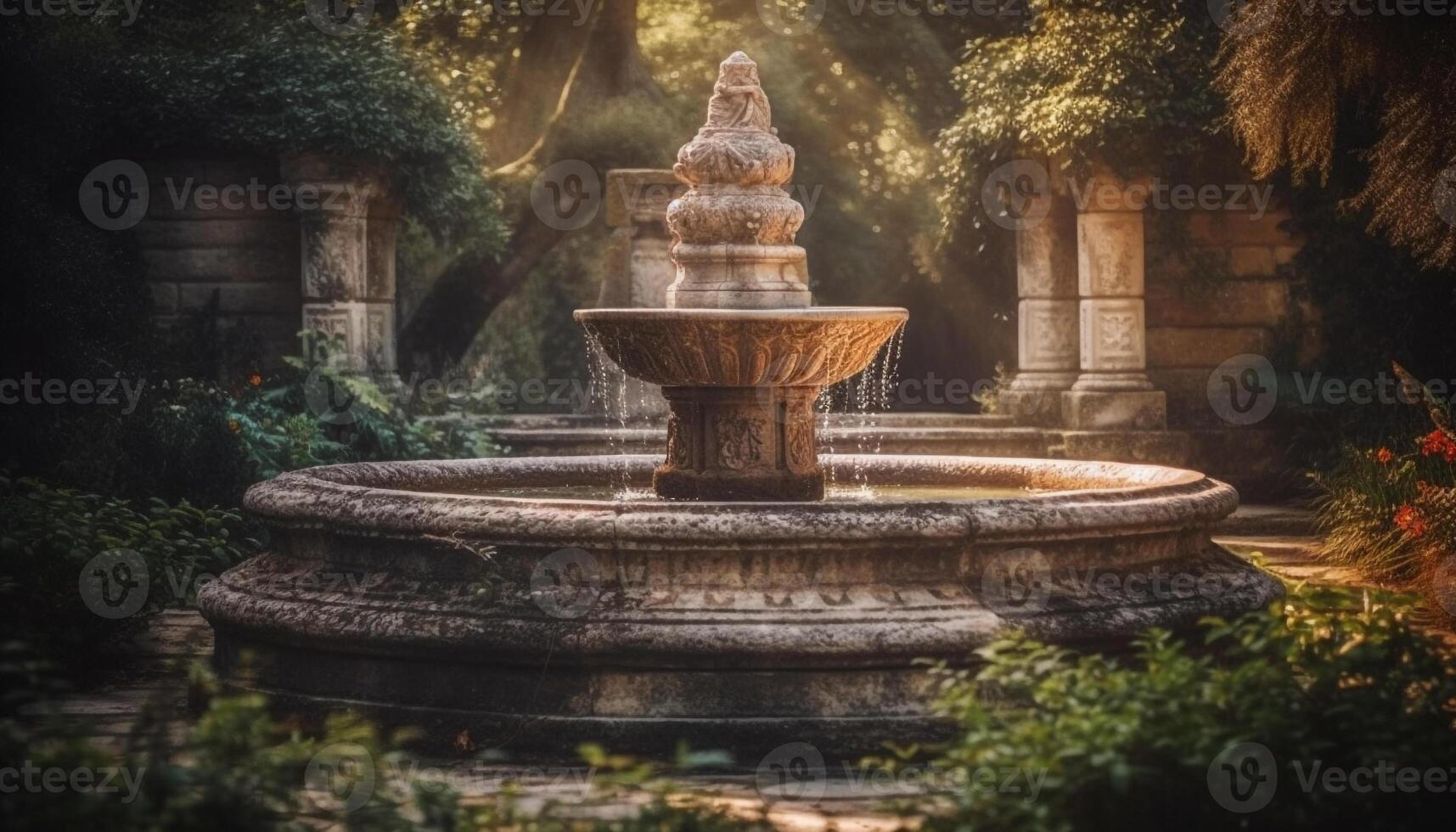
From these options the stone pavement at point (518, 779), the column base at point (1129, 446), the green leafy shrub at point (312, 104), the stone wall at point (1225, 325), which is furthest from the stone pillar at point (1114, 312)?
the green leafy shrub at point (312, 104)

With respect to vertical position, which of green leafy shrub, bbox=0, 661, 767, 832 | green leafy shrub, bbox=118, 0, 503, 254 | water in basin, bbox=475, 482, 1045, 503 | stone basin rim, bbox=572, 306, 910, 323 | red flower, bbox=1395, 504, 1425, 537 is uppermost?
green leafy shrub, bbox=118, 0, 503, 254

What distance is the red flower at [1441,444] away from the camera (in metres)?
10.4

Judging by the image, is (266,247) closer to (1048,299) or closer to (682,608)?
(1048,299)

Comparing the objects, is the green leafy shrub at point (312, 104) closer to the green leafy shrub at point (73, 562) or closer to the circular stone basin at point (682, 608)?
the green leafy shrub at point (73, 562)

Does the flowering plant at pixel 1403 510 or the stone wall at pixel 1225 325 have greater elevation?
the stone wall at pixel 1225 325

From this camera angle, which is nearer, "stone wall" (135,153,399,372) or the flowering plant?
the flowering plant

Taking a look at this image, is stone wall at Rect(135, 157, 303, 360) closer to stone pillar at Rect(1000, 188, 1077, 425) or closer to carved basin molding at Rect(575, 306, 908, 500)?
stone pillar at Rect(1000, 188, 1077, 425)

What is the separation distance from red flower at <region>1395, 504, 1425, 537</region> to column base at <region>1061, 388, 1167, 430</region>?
4.82 metres

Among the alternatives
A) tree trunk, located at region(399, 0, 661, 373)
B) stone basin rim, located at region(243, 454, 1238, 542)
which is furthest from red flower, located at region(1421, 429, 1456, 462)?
tree trunk, located at region(399, 0, 661, 373)

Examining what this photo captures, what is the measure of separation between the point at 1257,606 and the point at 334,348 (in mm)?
8715

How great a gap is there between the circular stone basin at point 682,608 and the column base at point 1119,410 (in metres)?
8.28

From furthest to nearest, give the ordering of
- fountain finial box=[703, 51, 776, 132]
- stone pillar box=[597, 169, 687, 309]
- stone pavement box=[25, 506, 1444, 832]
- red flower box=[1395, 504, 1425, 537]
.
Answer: stone pillar box=[597, 169, 687, 309] → red flower box=[1395, 504, 1425, 537] → fountain finial box=[703, 51, 776, 132] → stone pavement box=[25, 506, 1444, 832]

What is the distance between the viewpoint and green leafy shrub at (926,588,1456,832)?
446 cm

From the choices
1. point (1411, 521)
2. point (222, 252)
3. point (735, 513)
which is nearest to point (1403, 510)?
point (1411, 521)
